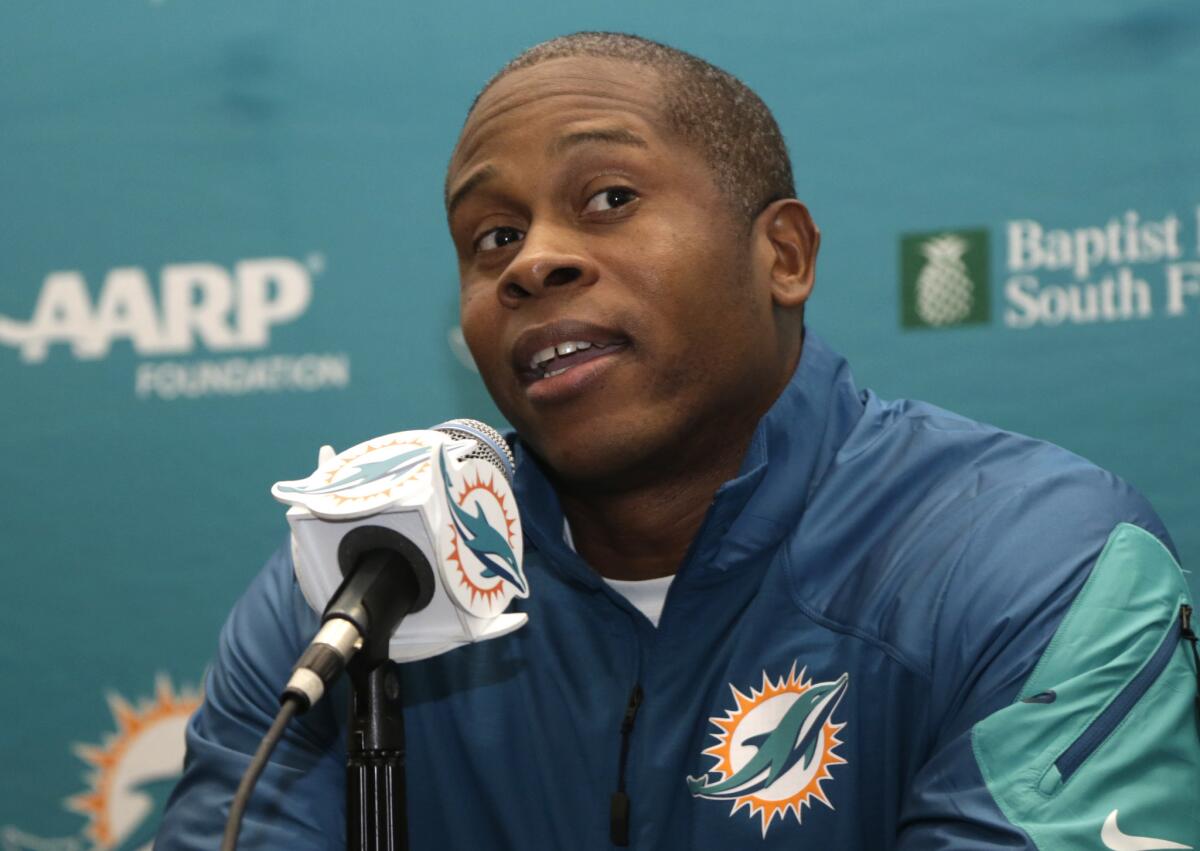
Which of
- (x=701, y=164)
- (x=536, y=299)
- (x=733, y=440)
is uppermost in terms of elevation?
(x=701, y=164)

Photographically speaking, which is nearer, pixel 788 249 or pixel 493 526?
pixel 493 526

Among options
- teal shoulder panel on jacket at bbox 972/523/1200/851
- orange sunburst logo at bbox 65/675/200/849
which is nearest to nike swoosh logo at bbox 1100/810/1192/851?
teal shoulder panel on jacket at bbox 972/523/1200/851

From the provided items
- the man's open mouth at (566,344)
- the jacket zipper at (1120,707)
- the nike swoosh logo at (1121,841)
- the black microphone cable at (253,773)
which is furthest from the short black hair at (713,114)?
the black microphone cable at (253,773)

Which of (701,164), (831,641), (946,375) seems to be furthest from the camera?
(946,375)

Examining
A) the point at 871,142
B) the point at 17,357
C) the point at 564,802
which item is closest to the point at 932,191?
the point at 871,142

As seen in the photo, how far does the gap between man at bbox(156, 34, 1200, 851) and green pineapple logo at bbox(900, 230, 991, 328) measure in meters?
0.55

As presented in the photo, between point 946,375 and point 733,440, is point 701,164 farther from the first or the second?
point 946,375

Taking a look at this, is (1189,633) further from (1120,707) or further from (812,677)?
(812,677)

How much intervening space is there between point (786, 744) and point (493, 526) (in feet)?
1.36

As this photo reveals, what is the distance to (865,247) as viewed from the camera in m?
2.17

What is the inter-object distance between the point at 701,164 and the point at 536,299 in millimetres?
250

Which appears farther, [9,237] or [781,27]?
[9,237]

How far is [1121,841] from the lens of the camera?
1034 mm

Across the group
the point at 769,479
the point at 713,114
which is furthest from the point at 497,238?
the point at 769,479
